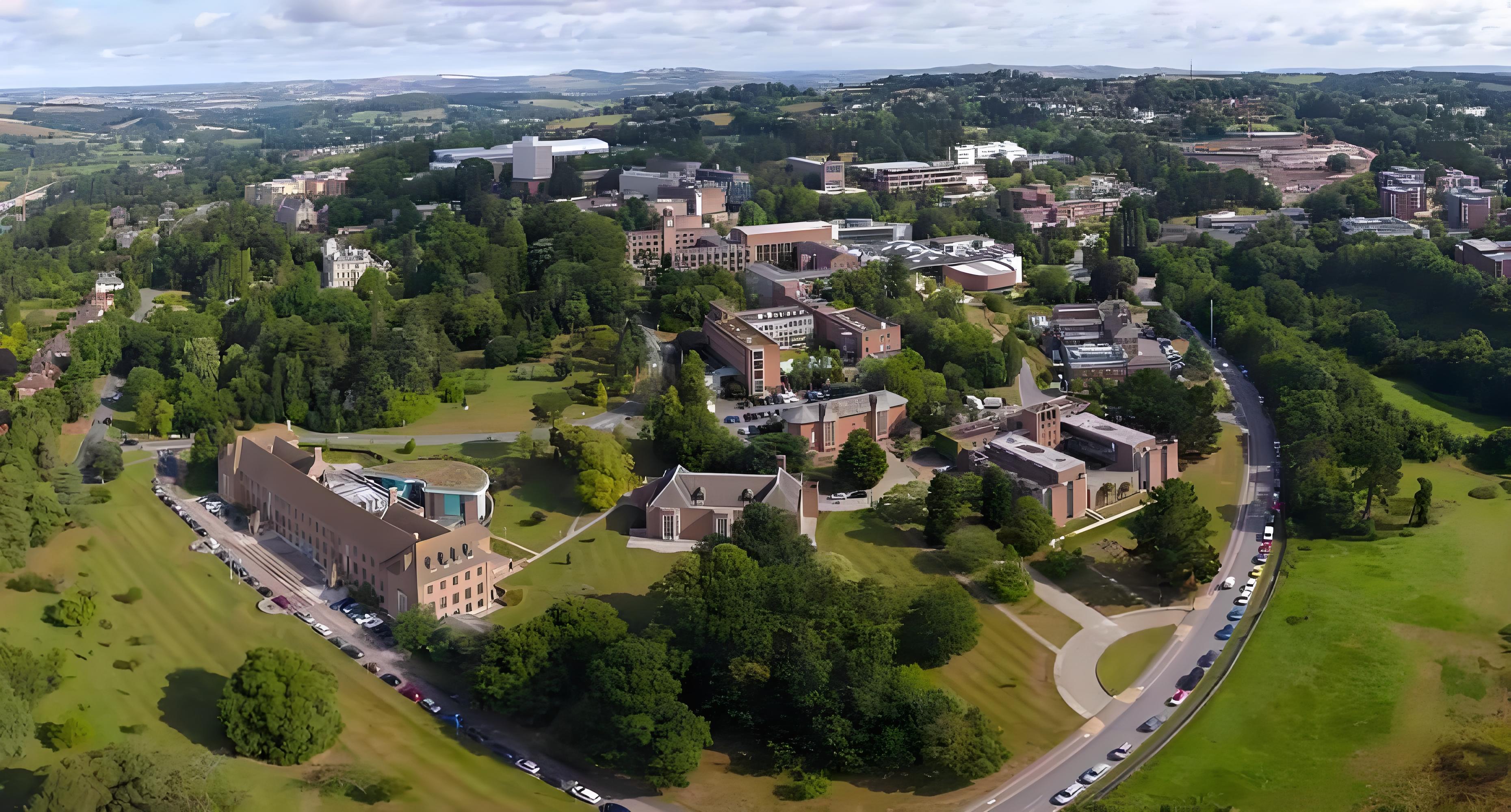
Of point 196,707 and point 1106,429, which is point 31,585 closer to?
point 196,707

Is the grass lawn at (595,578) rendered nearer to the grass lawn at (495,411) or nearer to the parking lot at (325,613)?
the parking lot at (325,613)

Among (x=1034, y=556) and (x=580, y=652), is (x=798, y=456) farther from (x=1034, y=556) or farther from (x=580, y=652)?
(x=580, y=652)

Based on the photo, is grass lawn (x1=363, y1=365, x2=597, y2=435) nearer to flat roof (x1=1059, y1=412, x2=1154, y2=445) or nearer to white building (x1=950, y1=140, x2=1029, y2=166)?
flat roof (x1=1059, y1=412, x2=1154, y2=445)

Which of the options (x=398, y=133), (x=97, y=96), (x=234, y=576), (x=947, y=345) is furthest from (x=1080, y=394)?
(x=97, y=96)

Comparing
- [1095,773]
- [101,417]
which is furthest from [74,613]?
[1095,773]

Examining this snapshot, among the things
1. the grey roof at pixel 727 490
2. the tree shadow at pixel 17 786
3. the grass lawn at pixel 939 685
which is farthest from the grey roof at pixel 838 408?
the tree shadow at pixel 17 786

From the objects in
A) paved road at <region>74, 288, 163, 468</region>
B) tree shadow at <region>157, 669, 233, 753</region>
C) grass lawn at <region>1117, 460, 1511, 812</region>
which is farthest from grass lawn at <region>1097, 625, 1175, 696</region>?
paved road at <region>74, 288, 163, 468</region>
